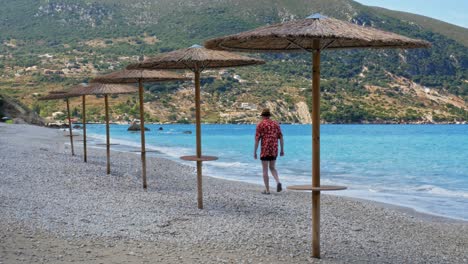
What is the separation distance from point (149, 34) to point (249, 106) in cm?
3109

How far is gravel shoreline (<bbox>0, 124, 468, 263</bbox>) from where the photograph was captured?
6113mm

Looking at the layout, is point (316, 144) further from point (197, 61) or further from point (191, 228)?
point (197, 61)

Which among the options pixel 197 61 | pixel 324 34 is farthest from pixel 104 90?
pixel 324 34

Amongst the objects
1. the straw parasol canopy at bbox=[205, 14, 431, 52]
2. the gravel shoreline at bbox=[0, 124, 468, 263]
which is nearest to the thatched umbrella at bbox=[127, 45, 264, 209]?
the gravel shoreline at bbox=[0, 124, 468, 263]

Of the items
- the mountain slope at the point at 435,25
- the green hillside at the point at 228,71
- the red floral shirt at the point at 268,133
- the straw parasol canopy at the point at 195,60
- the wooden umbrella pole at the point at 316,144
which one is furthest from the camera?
the mountain slope at the point at 435,25

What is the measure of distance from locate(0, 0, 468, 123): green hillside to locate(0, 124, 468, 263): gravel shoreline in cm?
7117

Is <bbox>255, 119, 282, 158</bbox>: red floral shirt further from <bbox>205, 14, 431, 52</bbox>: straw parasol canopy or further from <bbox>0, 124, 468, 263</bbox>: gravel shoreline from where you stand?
<bbox>205, 14, 431, 52</bbox>: straw parasol canopy

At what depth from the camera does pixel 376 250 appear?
6938 millimetres

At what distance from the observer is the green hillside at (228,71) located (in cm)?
9231

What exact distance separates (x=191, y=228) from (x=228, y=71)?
94.7 m

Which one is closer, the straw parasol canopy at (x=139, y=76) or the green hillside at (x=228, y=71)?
the straw parasol canopy at (x=139, y=76)

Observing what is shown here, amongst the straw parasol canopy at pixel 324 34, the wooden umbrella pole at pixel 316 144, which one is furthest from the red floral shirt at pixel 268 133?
the wooden umbrella pole at pixel 316 144

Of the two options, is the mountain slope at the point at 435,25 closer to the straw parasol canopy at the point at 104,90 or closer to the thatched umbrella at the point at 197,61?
the straw parasol canopy at the point at 104,90

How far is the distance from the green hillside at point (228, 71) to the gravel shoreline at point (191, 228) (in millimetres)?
71171
